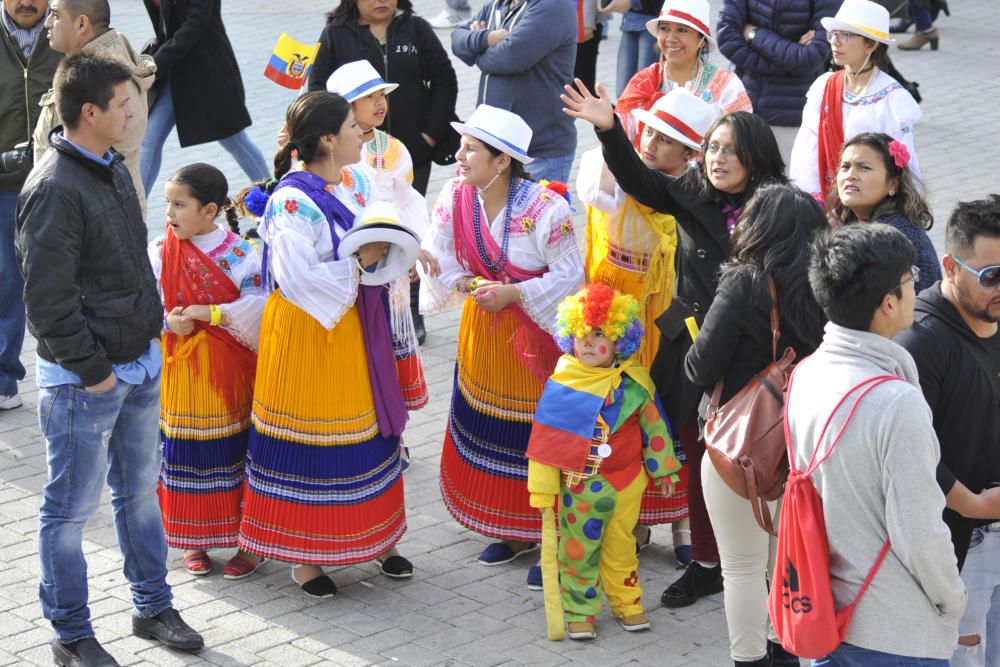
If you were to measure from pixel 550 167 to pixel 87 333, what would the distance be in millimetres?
3692

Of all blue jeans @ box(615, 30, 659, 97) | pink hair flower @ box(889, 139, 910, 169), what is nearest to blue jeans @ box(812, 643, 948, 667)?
pink hair flower @ box(889, 139, 910, 169)

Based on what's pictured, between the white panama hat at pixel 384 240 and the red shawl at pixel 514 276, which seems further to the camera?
the red shawl at pixel 514 276

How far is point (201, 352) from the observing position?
5.23m

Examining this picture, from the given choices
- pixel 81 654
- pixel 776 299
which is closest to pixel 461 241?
pixel 776 299

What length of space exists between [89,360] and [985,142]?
8608mm

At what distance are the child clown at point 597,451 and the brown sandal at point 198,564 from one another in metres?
1.39

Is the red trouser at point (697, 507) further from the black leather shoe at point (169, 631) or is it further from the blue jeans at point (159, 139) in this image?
the blue jeans at point (159, 139)

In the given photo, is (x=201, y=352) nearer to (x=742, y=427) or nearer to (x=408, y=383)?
(x=408, y=383)

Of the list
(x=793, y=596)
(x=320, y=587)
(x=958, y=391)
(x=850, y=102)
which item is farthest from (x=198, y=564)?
(x=850, y=102)

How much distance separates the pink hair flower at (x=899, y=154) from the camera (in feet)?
16.0

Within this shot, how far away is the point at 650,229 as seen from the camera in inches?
211

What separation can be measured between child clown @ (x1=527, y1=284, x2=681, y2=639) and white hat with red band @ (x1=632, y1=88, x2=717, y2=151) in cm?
76

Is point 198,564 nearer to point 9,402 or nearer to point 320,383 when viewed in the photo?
point 320,383

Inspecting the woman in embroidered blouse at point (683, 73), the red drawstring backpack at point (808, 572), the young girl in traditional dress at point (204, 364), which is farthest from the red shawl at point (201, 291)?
the red drawstring backpack at point (808, 572)
